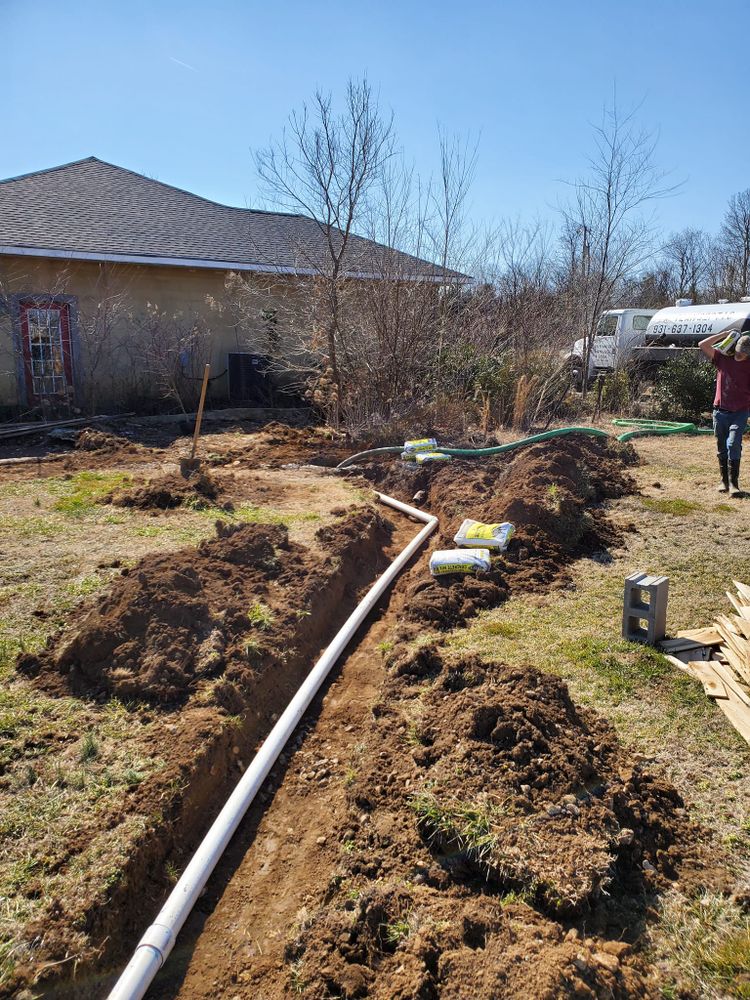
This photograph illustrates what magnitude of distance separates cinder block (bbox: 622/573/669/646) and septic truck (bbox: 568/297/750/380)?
11.4m

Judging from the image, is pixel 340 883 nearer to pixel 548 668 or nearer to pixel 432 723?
pixel 432 723

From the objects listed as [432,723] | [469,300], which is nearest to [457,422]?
[469,300]

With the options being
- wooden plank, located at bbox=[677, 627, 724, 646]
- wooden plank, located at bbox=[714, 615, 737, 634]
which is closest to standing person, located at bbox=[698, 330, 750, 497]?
wooden plank, located at bbox=[714, 615, 737, 634]

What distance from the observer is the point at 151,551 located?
6281mm

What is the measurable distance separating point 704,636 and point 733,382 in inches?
187

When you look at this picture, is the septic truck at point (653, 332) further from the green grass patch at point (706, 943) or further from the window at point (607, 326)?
the green grass patch at point (706, 943)

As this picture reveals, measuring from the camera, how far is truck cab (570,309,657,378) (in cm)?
1744

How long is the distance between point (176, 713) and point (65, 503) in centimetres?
470

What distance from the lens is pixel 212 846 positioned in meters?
3.01

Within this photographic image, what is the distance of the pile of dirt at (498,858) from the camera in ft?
7.76

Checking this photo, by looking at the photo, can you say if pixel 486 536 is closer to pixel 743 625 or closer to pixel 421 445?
pixel 743 625

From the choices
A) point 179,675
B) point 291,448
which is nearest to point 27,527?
point 179,675

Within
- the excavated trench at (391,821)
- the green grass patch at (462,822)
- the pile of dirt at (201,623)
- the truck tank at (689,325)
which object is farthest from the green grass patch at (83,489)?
the truck tank at (689,325)

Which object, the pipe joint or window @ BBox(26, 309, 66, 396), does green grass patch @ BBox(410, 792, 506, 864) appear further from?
window @ BBox(26, 309, 66, 396)
